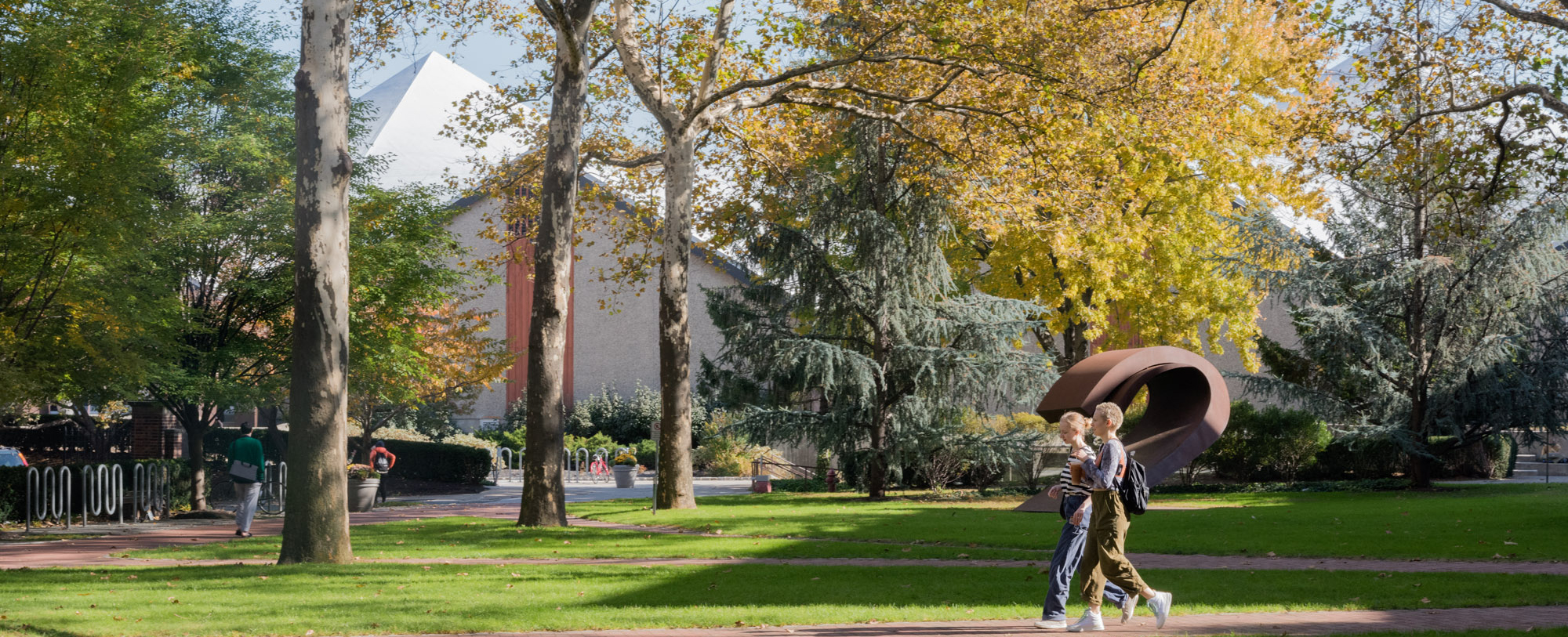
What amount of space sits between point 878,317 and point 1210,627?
17425 mm

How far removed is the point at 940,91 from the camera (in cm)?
2106

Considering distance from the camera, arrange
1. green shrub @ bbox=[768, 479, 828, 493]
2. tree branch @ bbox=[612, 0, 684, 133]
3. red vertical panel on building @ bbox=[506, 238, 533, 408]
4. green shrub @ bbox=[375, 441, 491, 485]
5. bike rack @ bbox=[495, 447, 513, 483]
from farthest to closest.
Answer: red vertical panel on building @ bbox=[506, 238, 533, 408] < bike rack @ bbox=[495, 447, 513, 483] < green shrub @ bbox=[375, 441, 491, 485] < green shrub @ bbox=[768, 479, 828, 493] < tree branch @ bbox=[612, 0, 684, 133]

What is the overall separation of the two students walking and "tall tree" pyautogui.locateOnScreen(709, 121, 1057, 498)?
1660 centimetres

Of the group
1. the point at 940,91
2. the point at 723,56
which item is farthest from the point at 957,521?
Answer: the point at 723,56

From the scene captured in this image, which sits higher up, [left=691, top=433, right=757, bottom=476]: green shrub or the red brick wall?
the red brick wall

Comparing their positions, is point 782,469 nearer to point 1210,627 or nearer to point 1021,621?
point 1021,621

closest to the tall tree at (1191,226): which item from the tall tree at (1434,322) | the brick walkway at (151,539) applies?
the tall tree at (1434,322)

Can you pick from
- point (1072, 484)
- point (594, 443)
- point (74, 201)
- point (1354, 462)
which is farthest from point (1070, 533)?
point (594, 443)

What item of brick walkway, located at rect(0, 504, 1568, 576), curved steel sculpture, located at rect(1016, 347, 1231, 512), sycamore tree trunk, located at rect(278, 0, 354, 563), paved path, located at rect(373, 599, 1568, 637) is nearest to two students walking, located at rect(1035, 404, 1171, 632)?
paved path, located at rect(373, 599, 1568, 637)

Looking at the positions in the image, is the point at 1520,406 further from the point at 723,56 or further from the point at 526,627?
the point at 526,627

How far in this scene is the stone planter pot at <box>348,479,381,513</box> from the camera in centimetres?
2366

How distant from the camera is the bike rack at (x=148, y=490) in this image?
853 inches

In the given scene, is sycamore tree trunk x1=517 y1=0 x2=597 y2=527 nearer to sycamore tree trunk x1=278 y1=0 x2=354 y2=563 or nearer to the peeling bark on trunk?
sycamore tree trunk x1=278 y1=0 x2=354 y2=563

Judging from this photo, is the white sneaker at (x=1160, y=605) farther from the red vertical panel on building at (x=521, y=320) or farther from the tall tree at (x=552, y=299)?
the red vertical panel on building at (x=521, y=320)
